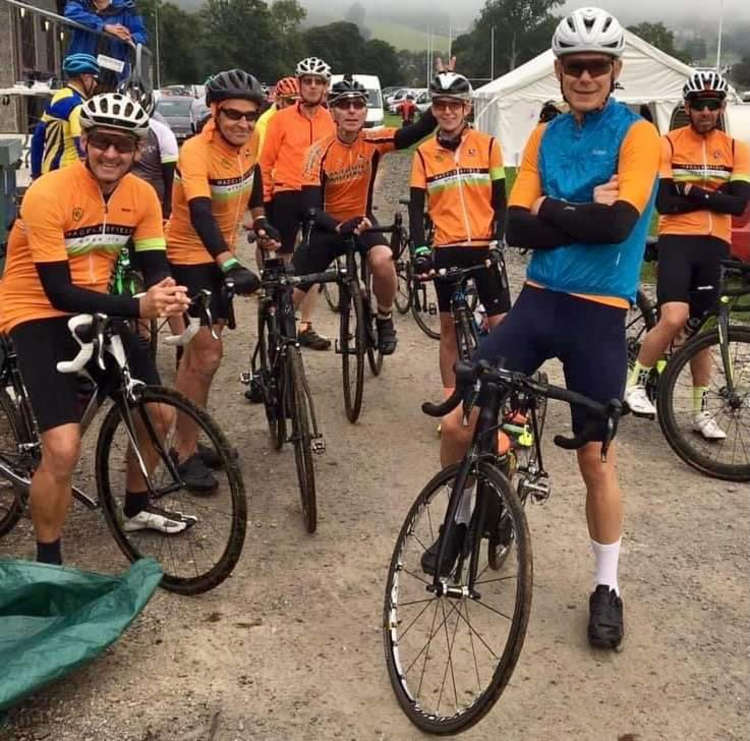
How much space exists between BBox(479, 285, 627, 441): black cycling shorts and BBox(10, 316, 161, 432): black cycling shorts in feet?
5.47

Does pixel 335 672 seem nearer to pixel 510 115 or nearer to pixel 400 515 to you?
pixel 400 515

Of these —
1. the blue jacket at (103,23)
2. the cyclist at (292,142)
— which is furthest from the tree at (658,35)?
the cyclist at (292,142)

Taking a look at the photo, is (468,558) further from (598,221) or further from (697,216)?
(697,216)

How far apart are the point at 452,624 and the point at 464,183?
3.13 m

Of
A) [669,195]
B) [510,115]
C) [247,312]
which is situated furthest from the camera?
[510,115]

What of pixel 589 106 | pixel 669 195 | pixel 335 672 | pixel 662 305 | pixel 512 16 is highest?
pixel 512 16

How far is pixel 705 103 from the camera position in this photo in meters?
6.09

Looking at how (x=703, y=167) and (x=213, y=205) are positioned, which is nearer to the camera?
(x=213, y=205)

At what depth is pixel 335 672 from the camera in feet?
11.7

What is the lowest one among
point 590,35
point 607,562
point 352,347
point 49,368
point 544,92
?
point 607,562

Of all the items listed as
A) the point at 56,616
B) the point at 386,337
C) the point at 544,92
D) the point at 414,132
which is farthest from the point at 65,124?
the point at 544,92

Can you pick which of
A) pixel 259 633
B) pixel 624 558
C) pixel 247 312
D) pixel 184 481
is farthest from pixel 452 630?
pixel 247 312

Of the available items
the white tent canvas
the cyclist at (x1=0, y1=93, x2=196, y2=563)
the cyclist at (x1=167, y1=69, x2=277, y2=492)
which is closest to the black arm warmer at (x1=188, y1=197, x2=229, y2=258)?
the cyclist at (x1=167, y1=69, x2=277, y2=492)

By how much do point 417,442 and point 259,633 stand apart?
250 centimetres
